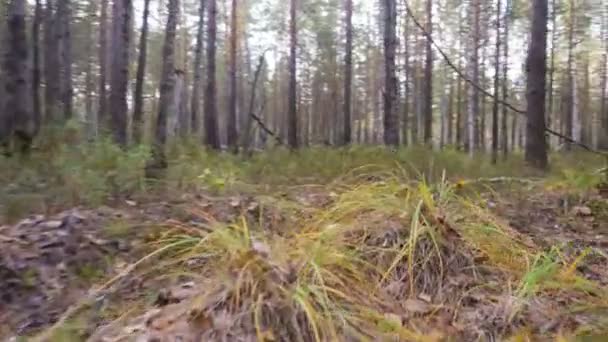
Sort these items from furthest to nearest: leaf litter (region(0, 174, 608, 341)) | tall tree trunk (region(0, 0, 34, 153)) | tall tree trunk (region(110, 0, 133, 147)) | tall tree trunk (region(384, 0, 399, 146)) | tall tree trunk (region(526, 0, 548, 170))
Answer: tall tree trunk (region(384, 0, 399, 146)) → tall tree trunk (region(110, 0, 133, 147)) → tall tree trunk (region(526, 0, 548, 170)) → tall tree trunk (region(0, 0, 34, 153)) → leaf litter (region(0, 174, 608, 341))

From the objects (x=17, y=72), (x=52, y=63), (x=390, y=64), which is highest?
(x=52, y=63)

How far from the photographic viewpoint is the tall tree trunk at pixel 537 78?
28.9ft

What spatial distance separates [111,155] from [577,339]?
543 centimetres

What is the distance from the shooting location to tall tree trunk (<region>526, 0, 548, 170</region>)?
881cm

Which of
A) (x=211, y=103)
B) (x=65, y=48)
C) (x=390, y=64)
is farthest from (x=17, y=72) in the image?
(x=65, y=48)

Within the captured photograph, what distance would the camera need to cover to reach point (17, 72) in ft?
23.9

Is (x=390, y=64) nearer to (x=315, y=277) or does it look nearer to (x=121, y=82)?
(x=121, y=82)

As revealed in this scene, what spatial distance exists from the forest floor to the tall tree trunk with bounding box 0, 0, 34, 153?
2798 millimetres

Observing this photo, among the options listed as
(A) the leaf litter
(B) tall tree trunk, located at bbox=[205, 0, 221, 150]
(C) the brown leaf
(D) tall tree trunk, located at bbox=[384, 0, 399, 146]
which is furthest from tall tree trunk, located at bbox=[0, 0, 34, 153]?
(B) tall tree trunk, located at bbox=[205, 0, 221, 150]

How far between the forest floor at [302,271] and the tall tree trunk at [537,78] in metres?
4.35

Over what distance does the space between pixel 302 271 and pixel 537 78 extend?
759cm

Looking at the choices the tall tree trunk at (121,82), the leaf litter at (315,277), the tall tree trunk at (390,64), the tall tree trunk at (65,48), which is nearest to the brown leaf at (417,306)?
the leaf litter at (315,277)

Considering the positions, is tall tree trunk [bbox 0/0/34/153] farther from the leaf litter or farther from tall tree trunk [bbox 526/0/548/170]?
tall tree trunk [bbox 526/0/548/170]

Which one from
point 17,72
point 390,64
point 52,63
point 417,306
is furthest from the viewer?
point 52,63
